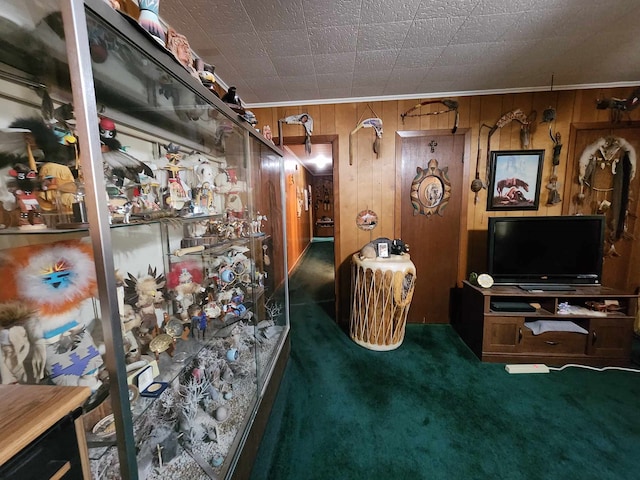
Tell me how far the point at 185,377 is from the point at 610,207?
3803mm

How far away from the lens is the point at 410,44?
5.79 feet

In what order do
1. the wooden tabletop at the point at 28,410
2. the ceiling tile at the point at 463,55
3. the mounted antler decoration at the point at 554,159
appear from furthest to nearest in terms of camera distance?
the mounted antler decoration at the point at 554,159 → the ceiling tile at the point at 463,55 → the wooden tabletop at the point at 28,410

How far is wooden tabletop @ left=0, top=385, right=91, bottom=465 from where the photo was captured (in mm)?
422

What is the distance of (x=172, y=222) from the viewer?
3.98 feet

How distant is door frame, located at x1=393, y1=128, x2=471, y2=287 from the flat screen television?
37 centimetres

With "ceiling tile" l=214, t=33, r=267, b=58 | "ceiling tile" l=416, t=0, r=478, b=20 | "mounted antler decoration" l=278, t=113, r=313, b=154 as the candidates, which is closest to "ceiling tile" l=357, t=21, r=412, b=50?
"ceiling tile" l=416, t=0, r=478, b=20

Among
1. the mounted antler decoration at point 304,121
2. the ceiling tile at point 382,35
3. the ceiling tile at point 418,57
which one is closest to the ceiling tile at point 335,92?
the mounted antler decoration at point 304,121

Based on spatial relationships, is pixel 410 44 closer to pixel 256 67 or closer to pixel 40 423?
pixel 256 67

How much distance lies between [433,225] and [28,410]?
2.89 metres

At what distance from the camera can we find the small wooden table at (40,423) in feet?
1.40

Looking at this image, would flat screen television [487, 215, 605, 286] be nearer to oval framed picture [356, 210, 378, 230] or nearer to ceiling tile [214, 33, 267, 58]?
oval framed picture [356, 210, 378, 230]

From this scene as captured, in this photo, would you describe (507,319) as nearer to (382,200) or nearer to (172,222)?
(382,200)

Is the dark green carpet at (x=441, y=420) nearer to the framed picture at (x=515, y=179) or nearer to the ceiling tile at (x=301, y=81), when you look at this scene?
the framed picture at (x=515, y=179)

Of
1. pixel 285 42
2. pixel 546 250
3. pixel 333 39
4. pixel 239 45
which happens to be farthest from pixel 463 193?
pixel 239 45
